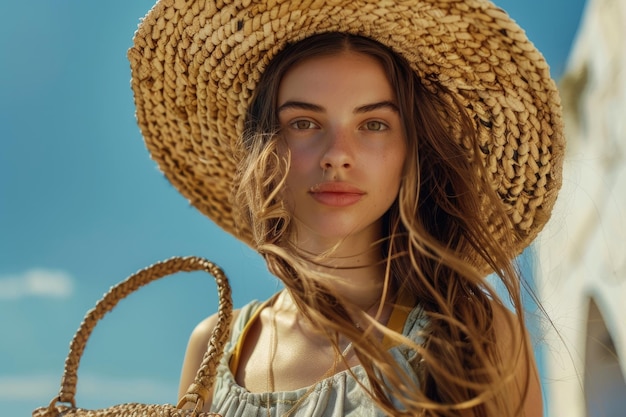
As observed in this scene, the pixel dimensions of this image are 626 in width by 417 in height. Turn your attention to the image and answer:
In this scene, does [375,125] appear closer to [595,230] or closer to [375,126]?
[375,126]

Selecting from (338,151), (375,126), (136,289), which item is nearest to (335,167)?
(338,151)

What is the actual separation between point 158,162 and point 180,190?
0.35 ft

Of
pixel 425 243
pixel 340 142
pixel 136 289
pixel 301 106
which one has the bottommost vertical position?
pixel 425 243

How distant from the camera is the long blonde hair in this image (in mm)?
A: 1392

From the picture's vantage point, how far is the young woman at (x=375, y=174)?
58.4 inches

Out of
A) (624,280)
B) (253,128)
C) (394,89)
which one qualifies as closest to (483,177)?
(394,89)

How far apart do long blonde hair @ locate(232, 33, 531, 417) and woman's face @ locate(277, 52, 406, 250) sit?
1.1 inches

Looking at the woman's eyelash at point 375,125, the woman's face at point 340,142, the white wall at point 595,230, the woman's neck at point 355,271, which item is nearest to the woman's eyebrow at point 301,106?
the woman's face at point 340,142

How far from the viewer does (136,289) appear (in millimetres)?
1737

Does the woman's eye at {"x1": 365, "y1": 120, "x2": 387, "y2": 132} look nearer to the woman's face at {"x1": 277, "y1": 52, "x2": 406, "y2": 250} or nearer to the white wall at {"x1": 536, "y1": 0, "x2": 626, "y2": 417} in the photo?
the woman's face at {"x1": 277, "y1": 52, "x2": 406, "y2": 250}

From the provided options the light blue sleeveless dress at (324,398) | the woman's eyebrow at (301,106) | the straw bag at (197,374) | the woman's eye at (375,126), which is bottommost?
the light blue sleeveless dress at (324,398)

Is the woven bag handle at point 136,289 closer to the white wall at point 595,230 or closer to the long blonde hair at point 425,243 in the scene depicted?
the long blonde hair at point 425,243

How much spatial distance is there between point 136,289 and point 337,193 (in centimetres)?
57

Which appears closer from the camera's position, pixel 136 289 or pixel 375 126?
pixel 375 126
